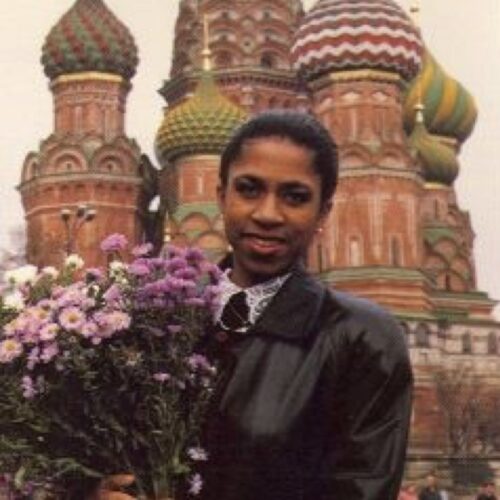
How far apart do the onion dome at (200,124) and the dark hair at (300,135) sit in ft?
128

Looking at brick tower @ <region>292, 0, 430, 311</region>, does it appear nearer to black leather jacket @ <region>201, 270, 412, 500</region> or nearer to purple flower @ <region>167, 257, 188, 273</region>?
purple flower @ <region>167, 257, 188, 273</region>

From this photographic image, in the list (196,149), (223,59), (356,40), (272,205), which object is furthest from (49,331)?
(223,59)

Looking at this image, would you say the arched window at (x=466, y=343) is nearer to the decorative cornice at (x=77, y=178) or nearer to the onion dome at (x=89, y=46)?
the decorative cornice at (x=77, y=178)

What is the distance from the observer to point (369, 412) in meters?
2.48

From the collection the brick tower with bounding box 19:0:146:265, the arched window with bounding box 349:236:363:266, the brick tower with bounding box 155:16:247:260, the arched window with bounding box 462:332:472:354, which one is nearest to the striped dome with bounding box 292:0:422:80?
the brick tower with bounding box 155:16:247:260

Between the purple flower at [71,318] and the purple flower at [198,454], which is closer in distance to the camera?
the purple flower at [198,454]

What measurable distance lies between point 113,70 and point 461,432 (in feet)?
48.8

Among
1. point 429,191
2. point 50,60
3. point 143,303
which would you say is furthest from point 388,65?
point 143,303

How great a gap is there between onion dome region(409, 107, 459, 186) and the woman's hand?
43646mm

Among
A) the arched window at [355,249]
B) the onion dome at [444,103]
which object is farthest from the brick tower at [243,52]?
the arched window at [355,249]

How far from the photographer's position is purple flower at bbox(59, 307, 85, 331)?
2664mm

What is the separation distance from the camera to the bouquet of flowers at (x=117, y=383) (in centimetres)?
256

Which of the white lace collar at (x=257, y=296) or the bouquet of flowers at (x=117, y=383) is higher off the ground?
the white lace collar at (x=257, y=296)

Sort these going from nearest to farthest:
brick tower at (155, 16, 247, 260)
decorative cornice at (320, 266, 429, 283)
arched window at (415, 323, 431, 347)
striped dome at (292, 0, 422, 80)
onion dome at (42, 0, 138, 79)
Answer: arched window at (415, 323, 431, 347)
decorative cornice at (320, 266, 429, 283)
striped dome at (292, 0, 422, 80)
brick tower at (155, 16, 247, 260)
onion dome at (42, 0, 138, 79)
